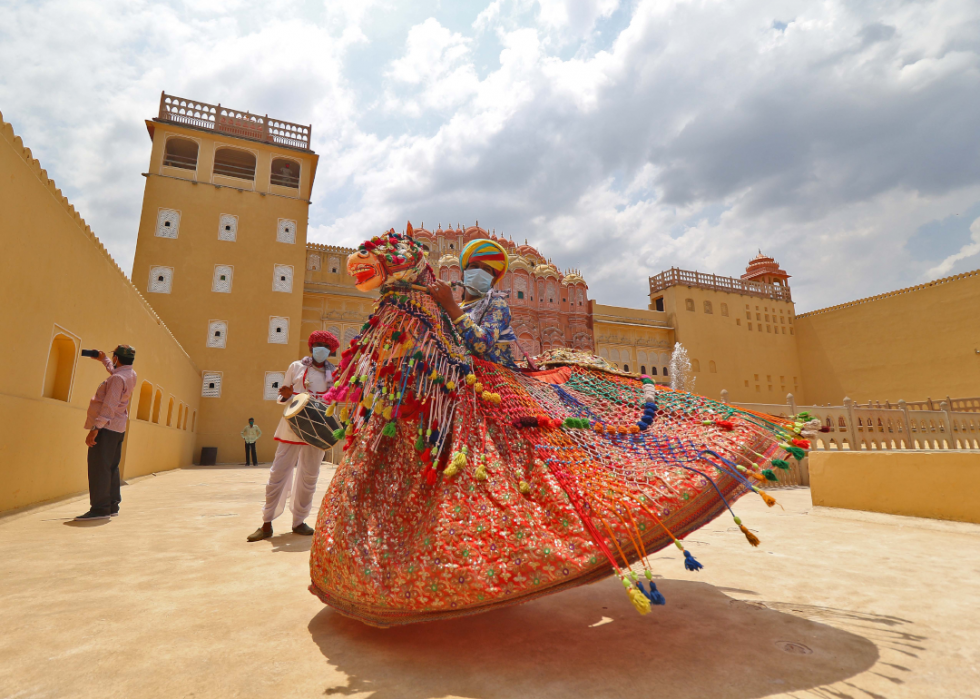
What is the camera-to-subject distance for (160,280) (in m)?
17.2

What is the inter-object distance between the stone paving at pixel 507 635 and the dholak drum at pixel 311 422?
29.7 inches

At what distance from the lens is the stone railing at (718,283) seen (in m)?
28.3

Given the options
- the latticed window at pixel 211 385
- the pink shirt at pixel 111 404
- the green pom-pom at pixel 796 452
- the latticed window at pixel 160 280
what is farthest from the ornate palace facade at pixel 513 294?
the green pom-pom at pixel 796 452

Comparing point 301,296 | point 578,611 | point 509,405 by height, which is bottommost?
point 578,611

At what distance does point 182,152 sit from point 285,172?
376cm

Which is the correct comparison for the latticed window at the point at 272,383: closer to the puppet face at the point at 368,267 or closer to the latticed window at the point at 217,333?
the latticed window at the point at 217,333

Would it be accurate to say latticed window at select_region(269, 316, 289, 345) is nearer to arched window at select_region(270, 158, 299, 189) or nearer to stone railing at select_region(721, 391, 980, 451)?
arched window at select_region(270, 158, 299, 189)

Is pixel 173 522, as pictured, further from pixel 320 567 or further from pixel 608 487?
pixel 608 487

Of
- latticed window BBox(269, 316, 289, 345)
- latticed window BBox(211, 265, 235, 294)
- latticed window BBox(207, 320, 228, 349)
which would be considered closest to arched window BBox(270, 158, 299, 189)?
latticed window BBox(211, 265, 235, 294)

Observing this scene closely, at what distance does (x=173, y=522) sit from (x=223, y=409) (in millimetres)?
13523

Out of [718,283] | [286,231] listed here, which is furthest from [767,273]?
[286,231]

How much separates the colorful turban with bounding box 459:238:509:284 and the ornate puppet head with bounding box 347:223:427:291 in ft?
1.52

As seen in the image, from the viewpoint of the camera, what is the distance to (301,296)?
18.4 meters

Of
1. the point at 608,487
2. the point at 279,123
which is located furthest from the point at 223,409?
Answer: the point at 608,487
